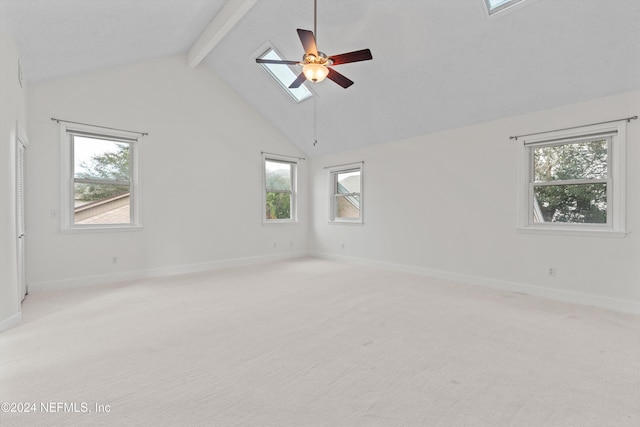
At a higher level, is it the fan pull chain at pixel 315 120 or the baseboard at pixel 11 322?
the fan pull chain at pixel 315 120

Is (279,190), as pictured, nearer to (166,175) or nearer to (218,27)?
(166,175)

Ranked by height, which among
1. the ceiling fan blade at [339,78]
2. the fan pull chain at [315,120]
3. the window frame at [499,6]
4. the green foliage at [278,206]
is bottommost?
the green foliage at [278,206]

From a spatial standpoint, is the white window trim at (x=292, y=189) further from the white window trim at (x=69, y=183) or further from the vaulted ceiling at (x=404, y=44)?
the white window trim at (x=69, y=183)

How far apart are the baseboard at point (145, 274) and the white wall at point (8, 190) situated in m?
1.29

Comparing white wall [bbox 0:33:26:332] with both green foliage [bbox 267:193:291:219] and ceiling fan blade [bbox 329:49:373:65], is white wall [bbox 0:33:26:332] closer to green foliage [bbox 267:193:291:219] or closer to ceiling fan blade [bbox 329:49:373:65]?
ceiling fan blade [bbox 329:49:373:65]

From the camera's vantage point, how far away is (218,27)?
4.11 meters

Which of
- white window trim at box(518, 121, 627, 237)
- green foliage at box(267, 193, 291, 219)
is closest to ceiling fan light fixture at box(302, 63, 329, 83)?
white window trim at box(518, 121, 627, 237)

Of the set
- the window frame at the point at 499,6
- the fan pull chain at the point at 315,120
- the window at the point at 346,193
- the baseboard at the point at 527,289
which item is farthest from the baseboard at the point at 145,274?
the window frame at the point at 499,6

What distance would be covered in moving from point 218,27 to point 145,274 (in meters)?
3.83

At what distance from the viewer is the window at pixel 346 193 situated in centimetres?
618

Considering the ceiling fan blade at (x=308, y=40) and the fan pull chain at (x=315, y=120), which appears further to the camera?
the fan pull chain at (x=315, y=120)

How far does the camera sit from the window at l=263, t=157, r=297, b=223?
6.40 meters

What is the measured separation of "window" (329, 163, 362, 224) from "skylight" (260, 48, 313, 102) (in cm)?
166

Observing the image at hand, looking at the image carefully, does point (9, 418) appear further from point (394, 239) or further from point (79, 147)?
point (394, 239)
